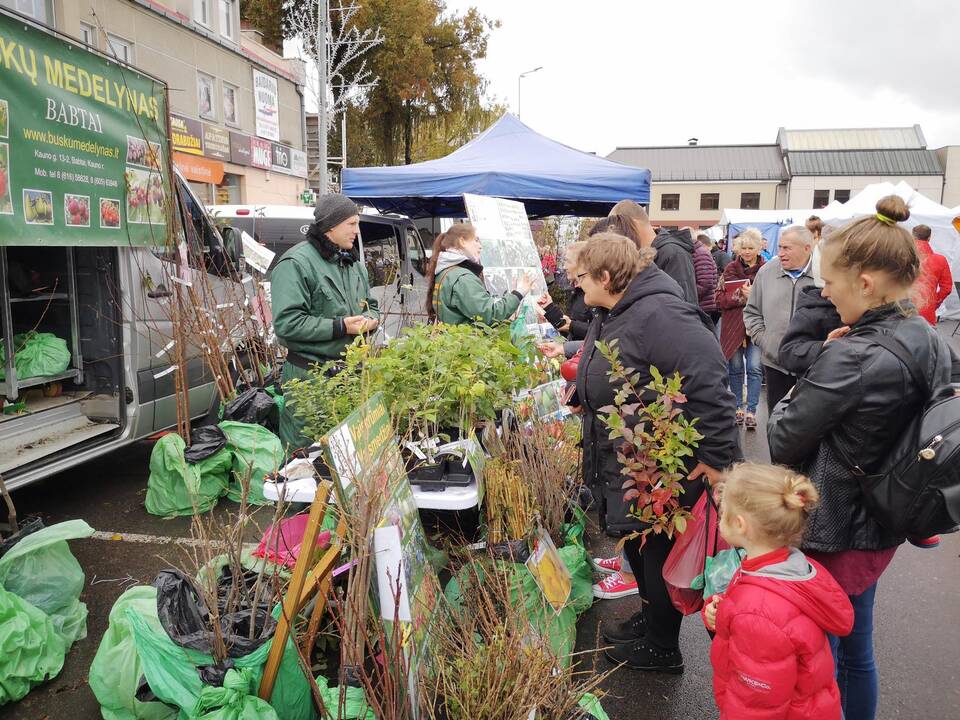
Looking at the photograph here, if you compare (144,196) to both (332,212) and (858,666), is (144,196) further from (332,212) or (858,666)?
(858,666)

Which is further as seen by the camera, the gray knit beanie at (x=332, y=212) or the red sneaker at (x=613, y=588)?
the gray knit beanie at (x=332, y=212)

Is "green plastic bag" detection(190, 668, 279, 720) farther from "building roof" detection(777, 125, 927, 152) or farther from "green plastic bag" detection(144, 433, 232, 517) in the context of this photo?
"building roof" detection(777, 125, 927, 152)

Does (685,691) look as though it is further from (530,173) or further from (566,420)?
(530,173)

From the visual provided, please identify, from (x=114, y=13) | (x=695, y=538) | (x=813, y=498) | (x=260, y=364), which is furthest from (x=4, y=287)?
(x=114, y=13)

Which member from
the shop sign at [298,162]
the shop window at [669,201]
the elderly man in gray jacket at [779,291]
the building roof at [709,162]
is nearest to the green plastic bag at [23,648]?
the elderly man in gray jacket at [779,291]

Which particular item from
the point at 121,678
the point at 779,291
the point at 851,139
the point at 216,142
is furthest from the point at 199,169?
the point at 851,139

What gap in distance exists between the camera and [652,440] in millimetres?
2424

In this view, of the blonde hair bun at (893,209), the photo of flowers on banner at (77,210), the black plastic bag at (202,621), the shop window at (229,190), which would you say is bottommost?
the black plastic bag at (202,621)

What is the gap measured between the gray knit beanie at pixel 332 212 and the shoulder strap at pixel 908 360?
9.18 feet

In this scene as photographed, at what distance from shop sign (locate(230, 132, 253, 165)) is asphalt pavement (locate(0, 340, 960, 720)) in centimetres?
1567

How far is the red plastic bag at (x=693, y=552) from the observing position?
2.52 metres

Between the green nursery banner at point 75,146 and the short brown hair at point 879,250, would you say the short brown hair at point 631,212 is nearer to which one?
the short brown hair at point 879,250

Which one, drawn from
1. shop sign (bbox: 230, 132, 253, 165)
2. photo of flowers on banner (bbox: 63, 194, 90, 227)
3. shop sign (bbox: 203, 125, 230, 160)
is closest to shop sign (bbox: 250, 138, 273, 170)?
shop sign (bbox: 230, 132, 253, 165)

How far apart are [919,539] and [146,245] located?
4.37 meters
